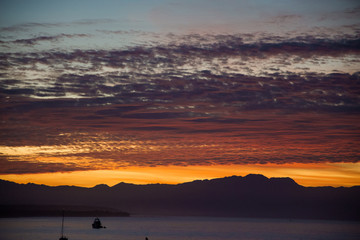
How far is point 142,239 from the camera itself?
16925 cm

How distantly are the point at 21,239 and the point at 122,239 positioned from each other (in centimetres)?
3175

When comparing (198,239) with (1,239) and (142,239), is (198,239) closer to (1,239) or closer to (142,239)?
(142,239)

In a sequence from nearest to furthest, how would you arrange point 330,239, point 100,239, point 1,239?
point 1,239
point 100,239
point 330,239

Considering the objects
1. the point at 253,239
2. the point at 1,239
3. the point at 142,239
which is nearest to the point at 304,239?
the point at 253,239

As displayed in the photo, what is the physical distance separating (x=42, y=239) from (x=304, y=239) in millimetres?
89612

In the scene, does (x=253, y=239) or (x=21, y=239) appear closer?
(x=21, y=239)

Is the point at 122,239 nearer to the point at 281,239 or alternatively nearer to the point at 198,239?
the point at 198,239

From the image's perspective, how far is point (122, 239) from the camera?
166m

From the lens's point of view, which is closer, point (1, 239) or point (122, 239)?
point (1, 239)

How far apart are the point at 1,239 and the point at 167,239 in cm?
5151

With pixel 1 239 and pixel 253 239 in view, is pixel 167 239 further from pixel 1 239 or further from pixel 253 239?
pixel 1 239

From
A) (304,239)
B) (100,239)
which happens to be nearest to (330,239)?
(304,239)

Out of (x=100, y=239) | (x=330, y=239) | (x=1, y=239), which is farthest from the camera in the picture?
(x=330, y=239)

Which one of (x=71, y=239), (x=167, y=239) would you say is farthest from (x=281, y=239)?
(x=71, y=239)
